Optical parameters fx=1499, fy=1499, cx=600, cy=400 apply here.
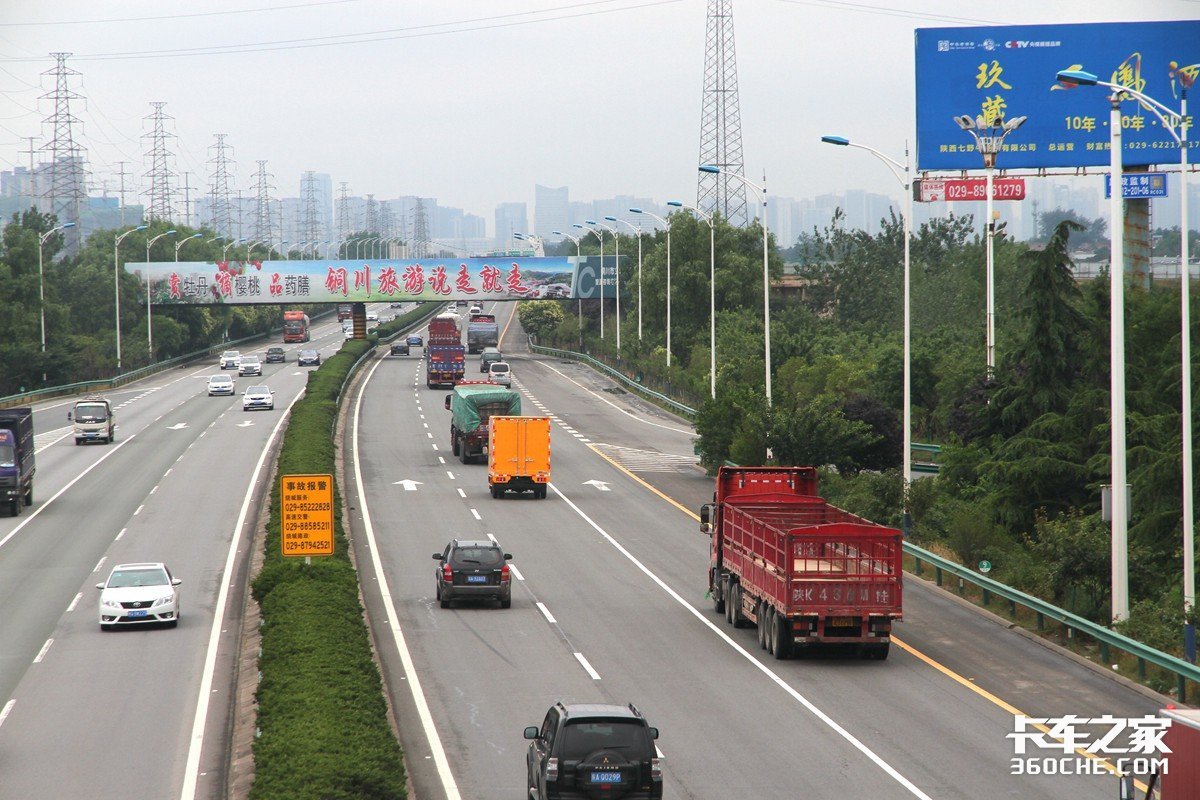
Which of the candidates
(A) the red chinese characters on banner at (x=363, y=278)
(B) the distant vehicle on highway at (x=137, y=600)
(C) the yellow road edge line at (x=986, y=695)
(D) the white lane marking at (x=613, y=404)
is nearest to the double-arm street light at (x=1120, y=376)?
(C) the yellow road edge line at (x=986, y=695)

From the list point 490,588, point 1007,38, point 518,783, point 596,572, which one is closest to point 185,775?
point 518,783

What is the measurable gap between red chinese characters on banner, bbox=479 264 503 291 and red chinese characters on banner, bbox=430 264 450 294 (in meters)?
3.02

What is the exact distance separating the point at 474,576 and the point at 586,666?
6.50 meters

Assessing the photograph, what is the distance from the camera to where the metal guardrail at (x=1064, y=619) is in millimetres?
23188

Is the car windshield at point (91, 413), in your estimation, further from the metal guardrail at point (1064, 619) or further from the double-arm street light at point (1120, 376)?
the double-arm street light at point (1120, 376)

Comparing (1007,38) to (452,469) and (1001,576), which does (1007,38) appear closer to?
(452,469)

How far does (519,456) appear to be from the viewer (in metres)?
50.7

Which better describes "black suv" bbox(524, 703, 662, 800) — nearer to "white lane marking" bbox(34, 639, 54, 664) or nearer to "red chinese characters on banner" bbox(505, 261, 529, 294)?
"white lane marking" bbox(34, 639, 54, 664)

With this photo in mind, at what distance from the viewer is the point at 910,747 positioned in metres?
21.1

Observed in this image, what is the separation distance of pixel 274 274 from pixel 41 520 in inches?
3183

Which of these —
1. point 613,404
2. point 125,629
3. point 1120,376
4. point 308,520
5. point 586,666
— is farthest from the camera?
point 613,404

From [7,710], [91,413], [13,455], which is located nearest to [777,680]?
[7,710]

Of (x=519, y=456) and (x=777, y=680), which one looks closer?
(x=777, y=680)

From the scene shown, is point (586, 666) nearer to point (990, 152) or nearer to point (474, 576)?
point (474, 576)
